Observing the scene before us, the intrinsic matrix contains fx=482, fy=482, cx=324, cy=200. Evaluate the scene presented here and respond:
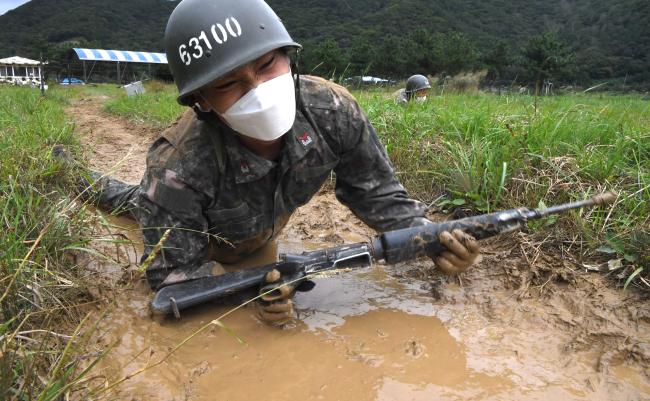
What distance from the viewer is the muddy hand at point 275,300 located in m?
1.87

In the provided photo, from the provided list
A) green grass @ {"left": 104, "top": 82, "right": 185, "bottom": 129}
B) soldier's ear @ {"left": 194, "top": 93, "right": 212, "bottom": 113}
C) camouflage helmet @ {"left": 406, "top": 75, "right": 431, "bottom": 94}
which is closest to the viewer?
soldier's ear @ {"left": 194, "top": 93, "right": 212, "bottom": 113}

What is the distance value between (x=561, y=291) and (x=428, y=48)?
4069cm

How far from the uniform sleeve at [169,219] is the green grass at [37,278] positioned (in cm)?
26

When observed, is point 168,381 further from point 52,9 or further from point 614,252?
point 52,9

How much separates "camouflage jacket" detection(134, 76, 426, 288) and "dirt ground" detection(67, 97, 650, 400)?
0.31 m

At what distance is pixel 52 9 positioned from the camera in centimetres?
9288

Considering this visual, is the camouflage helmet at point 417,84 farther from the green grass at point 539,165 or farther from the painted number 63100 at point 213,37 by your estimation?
the painted number 63100 at point 213,37

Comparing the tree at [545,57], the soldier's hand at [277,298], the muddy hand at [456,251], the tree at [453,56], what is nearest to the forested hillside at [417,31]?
the tree at [453,56]

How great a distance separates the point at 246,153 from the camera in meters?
2.13

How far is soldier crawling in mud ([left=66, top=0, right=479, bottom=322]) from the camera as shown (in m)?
1.90

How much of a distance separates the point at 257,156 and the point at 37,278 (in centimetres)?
97

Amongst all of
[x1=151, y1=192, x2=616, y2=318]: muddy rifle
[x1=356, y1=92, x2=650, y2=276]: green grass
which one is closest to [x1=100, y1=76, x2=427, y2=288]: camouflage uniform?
[x1=151, y1=192, x2=616, y2=318]: muddy rifle

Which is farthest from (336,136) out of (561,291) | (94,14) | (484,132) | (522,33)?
(94,14)

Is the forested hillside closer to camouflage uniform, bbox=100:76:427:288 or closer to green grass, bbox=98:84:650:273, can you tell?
green grass, bbox=98:84:650:273
